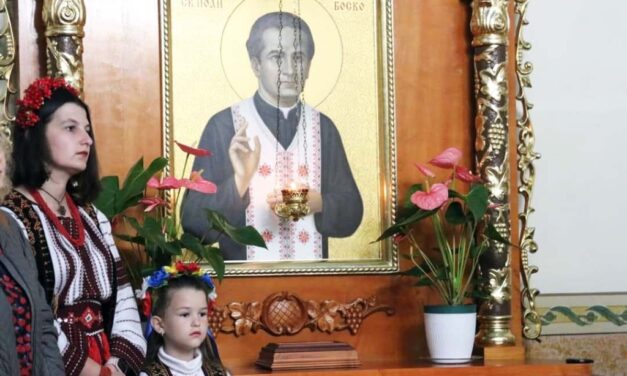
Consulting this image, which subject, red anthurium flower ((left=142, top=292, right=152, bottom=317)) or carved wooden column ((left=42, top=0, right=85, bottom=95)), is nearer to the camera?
red anthurium flower ((left=142, top=292, right=152, bottom=317))

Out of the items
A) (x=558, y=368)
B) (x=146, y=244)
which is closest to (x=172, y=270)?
(x=146, y=244)

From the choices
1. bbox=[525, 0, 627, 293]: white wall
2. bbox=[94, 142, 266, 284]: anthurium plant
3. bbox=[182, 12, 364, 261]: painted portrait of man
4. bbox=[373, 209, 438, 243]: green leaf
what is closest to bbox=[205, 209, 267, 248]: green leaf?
bbox=[94, 142, 266, 284]: anthurium plant

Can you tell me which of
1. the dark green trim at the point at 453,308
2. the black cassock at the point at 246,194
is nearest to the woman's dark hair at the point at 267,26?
the black cassock at the point at 246,194

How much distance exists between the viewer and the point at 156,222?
4.36m

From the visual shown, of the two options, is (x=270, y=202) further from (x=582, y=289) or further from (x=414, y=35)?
(x=582, y=289)

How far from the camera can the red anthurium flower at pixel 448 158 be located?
465 cm

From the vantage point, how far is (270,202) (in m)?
4.77

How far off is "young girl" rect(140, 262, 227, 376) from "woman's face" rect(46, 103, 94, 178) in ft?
1.31

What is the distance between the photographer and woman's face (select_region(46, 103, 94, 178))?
13.1 feet

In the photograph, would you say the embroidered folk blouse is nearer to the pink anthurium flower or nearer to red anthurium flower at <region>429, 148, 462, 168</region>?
the pink anthurium flower

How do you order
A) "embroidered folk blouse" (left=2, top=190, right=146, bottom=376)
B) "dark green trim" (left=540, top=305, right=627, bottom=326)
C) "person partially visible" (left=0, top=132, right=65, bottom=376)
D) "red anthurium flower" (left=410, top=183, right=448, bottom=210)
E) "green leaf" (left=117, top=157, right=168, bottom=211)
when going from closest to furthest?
"person partially visible" (left=0, top=132, right=65, bottom=376) < "embroidered folk blouse" (left=2, top=190, right=146, bottom=376) < "green leaf" (left=117, top=157, right=168, bottom=211) < "red anthurium flower" (left=410, top=183, right=448, bottom=210) < "dark green trim" (left=540, top=305, right=627, bottom=326)

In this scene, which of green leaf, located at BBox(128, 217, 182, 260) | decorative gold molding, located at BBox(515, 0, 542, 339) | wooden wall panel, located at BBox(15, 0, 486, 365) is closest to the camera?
green leaf, located at BBox(128, 217, 182, 260)

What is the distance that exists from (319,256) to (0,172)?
5.41ft

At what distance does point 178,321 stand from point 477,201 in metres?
1.19
